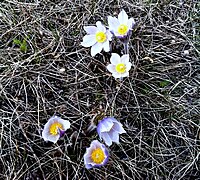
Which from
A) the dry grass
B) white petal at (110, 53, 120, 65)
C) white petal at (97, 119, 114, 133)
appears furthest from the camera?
white petal at (110, 53, 120, 65)

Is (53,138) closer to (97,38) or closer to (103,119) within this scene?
(103,119)

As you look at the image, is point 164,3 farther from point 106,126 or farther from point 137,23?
point 106,126

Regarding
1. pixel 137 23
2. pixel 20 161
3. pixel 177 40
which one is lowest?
pixel 20 161

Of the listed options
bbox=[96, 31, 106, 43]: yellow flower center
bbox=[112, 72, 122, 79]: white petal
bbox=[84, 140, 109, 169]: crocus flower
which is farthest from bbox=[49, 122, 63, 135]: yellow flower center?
bbox=[96, 31, 106, 43]: yellow flower center

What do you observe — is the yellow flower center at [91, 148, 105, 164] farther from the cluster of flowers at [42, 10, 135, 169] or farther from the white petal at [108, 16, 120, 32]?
the white petal at [108, 16, 120, 32]

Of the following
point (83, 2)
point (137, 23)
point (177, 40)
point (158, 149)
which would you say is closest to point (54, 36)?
point (83, 2)

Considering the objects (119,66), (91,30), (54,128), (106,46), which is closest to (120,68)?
(119,66)

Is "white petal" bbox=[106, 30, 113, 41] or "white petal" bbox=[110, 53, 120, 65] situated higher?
"white petal" bbox=[106, 30, 113, 41]
